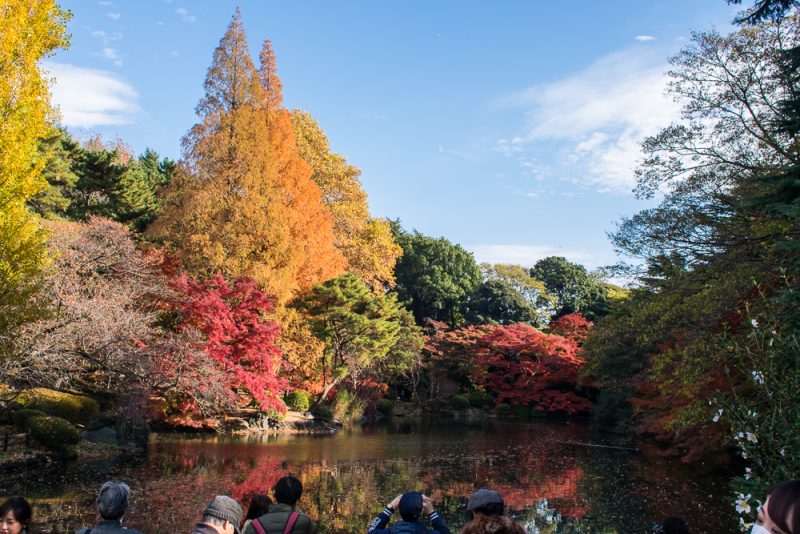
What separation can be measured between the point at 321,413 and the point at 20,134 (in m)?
16.4

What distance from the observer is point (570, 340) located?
106 ft

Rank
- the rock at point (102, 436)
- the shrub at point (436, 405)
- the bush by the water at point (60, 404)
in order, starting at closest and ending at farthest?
the bush by the water at point (60, 404) → the rock at point (102, 436) → the shrub at point (436, 405)

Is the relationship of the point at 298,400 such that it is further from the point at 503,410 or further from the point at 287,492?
the point at 287,492

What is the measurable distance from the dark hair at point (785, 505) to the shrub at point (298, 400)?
825 inches

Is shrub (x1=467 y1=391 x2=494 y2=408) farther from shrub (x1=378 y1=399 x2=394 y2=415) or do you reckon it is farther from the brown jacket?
the brown jacket

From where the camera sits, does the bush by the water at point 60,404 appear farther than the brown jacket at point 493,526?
Yes

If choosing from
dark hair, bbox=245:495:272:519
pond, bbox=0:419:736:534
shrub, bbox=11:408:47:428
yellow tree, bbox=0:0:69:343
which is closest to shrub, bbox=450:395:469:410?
pond, bbox=0:419:736:534

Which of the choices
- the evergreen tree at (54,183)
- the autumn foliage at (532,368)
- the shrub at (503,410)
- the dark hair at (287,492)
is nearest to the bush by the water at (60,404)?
the evergreen tree at (54,183)

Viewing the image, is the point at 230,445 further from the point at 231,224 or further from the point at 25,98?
the point at 25,98

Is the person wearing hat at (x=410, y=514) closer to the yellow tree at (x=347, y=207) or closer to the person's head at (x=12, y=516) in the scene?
the person's head at (x=12, y=516)

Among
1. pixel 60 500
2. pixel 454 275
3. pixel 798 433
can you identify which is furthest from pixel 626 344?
pixel 454 275

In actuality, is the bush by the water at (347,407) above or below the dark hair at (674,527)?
below

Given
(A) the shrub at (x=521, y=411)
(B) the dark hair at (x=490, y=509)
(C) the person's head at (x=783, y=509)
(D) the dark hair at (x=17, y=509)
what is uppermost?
(C) the person's head at (x=783, y=509)

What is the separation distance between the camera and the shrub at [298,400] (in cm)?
2189
